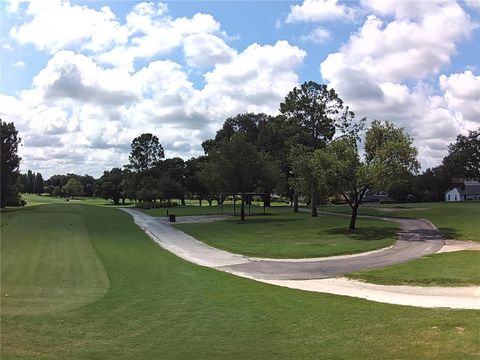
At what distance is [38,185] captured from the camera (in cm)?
18700

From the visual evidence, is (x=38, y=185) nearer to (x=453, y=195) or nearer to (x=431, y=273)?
(x=453, y=195)

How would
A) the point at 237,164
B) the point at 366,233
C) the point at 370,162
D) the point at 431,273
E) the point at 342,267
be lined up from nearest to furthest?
the point at 431,273 < the point at 342,267 < the point at 366,233 < the point at 370,162 < the point at 237,164

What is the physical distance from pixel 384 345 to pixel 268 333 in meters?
2.18

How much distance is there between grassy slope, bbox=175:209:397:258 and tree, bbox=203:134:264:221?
35.7ft

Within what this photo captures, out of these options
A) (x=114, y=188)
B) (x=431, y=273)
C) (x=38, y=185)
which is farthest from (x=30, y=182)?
(x=431, y=273)

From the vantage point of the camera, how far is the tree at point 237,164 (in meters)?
51.7

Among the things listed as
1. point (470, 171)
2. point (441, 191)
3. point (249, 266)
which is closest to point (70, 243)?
point (249, 266)

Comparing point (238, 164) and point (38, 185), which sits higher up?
point (38, 185)

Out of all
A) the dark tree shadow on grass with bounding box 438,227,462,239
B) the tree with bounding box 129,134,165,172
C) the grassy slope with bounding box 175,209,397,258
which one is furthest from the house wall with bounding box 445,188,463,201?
the dark tree shadow on grass with bounding box 438,227,462,239

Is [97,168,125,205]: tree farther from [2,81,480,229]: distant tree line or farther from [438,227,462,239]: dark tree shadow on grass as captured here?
[438,227,462,239]: dark tree shadow on grass

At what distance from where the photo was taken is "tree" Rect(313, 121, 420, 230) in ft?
110

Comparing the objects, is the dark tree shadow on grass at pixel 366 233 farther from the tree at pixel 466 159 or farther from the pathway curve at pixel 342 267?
the tree at pixel 466 159

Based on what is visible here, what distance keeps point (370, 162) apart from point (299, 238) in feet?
27.7

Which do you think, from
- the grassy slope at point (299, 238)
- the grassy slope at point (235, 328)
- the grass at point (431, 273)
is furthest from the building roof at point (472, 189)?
the grassy slope at point (235, 328)
